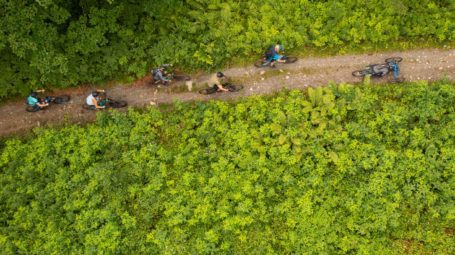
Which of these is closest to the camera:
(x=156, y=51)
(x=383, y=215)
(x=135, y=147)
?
(x=383, y=215)

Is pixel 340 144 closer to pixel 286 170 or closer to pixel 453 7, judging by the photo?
pixel 286 170

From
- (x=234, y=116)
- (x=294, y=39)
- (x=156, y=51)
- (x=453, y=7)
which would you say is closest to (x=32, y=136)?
(x=156, y=51)

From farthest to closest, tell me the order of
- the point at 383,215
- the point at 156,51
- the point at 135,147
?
the point at 156,51 < the point at 135,147 < the point at 383,215

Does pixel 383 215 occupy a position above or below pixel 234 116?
below

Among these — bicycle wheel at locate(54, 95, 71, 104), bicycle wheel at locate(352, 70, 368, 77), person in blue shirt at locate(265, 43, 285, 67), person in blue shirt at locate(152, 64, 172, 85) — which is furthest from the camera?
bicycle wheel at locate(54, 95, 71, 104)

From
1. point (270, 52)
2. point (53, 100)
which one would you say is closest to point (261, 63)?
point (270, 52)

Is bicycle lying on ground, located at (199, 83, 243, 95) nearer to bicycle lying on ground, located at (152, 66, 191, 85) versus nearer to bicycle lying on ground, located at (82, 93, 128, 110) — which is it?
bicycle lying on ground, located at (152, 66, 191, 85)

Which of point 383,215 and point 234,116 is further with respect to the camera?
point 234,116

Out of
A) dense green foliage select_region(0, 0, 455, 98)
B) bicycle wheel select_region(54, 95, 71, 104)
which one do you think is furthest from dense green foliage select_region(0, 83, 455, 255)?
dense green foliage select_region(0, 0, 455, 98)
